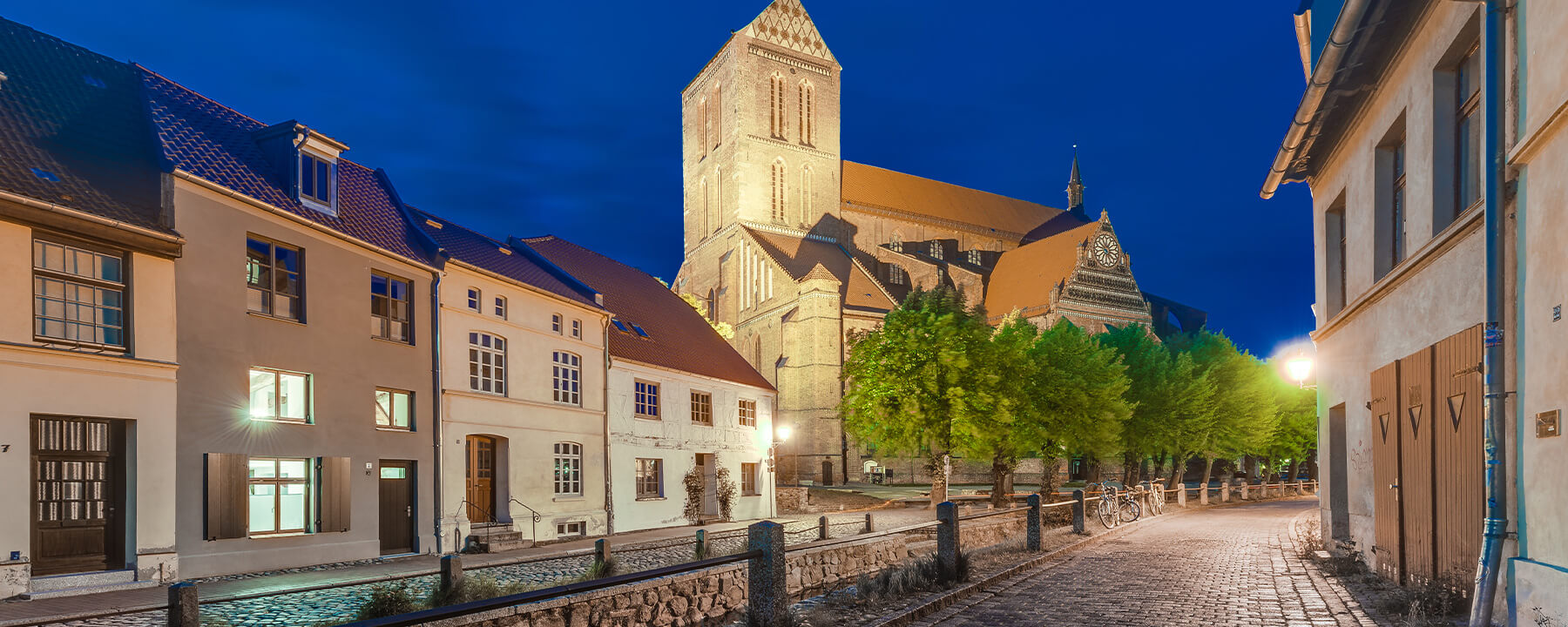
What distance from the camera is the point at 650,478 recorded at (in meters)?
29.3

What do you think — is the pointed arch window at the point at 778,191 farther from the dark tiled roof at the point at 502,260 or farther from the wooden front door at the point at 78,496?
the wooden front door at the point at 78,496

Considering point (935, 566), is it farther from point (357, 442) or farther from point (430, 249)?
point (430, 249)

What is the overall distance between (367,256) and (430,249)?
1.99 m

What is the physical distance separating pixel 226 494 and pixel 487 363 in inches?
289

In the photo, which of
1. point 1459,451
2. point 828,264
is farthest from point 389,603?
point 828,264

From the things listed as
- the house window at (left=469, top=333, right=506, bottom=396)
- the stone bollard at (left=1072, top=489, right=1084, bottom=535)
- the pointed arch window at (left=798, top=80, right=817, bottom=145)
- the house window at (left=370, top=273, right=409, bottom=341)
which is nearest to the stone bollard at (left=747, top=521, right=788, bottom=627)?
the house window at (left=370, top=273, right=409, bottom=341)

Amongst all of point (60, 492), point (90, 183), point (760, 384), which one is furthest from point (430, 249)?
point (760, 384)

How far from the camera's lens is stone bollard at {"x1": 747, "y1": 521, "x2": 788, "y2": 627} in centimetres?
1002

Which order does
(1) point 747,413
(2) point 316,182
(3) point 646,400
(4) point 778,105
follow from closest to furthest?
(2) point 316,182, (3) point 646,400, (1) point 747,413, (4) point 778,105

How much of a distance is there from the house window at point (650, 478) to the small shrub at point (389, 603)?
56.3ft

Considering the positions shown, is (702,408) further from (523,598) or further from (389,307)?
(523,598)

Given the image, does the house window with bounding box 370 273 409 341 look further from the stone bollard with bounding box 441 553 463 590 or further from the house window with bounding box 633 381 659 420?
the stone bollard with bounding box 441 553 463 590

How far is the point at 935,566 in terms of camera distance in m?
13.4

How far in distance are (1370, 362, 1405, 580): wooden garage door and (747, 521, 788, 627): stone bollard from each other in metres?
7.29
